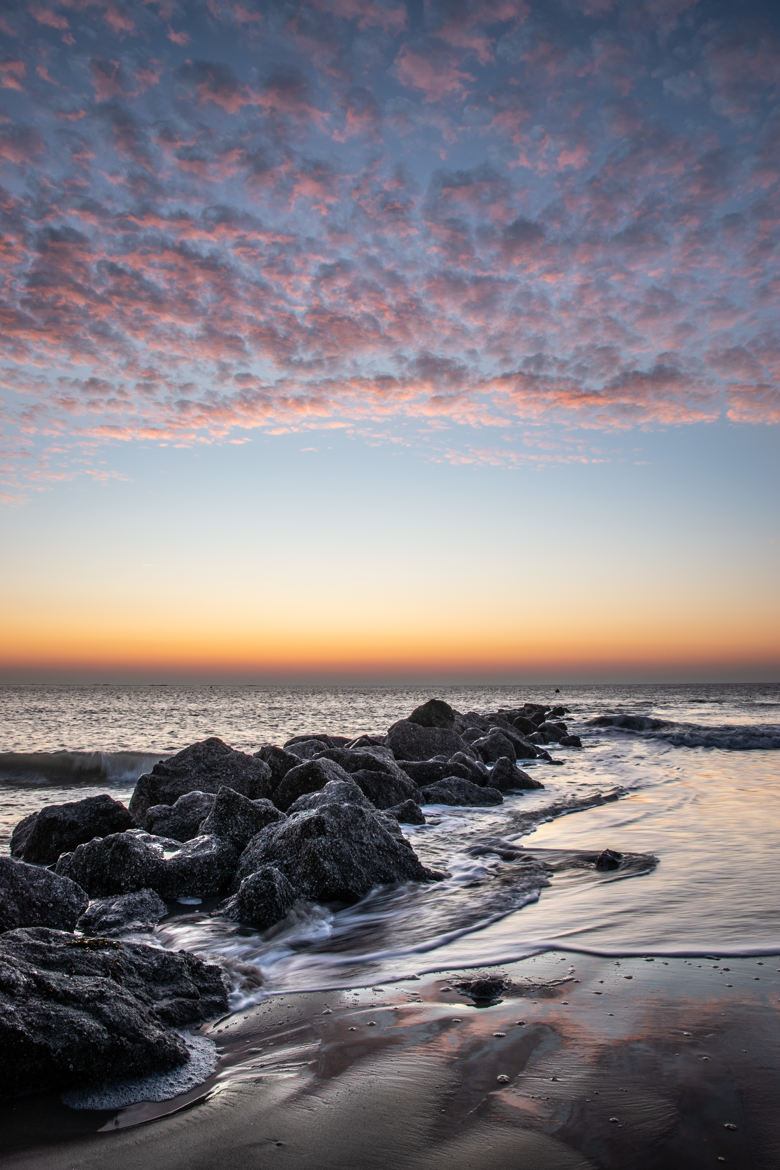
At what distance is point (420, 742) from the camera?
14820mm

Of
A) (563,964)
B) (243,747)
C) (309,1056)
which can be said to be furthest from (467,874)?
(243,747)

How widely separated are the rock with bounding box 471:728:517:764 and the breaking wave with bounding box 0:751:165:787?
778 cm

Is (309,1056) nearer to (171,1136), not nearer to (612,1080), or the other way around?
(171,1136)

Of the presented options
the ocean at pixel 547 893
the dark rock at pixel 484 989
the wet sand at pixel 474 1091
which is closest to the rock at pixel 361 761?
the ocean at pixel 547 893

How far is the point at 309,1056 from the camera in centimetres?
300

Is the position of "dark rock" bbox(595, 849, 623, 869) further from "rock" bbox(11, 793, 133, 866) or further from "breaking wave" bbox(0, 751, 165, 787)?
"breaking wave" bbox(0, 751, 165, 787)

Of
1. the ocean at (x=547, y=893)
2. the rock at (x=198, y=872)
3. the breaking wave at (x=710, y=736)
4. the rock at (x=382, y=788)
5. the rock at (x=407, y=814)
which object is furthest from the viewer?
the breaking wave at (x=710, y=736)

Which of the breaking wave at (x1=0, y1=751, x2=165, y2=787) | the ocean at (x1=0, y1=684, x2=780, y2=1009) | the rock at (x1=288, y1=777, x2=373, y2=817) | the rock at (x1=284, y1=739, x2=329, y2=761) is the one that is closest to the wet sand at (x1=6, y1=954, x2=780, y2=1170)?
the ocean at (x1=0, y1=684, x2=780, y2=1009)

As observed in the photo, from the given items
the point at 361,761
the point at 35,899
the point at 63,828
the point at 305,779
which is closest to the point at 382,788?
the point at 361,761

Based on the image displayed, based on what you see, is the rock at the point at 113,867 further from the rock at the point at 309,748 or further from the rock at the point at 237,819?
the rock at the point at 309,748

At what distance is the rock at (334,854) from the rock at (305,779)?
2455 millimetres

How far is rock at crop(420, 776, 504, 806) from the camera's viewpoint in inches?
429

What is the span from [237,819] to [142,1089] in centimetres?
440

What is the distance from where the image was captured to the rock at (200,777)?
9.75 m
